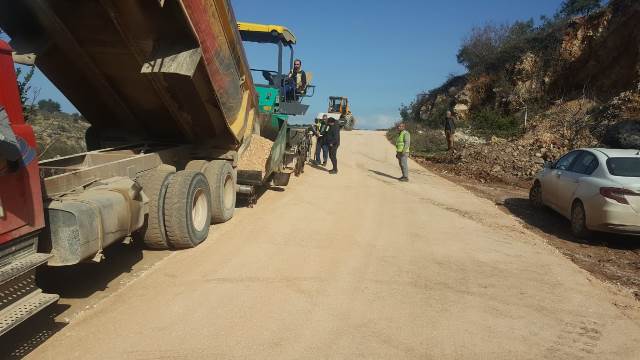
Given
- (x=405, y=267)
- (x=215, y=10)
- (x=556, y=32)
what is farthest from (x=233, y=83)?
(x=556, y=32)

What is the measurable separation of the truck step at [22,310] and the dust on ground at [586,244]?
5.83m

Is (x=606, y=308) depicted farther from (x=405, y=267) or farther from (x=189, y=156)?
(x=189, y=156)

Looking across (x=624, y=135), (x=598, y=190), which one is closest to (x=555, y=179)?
(x=598, y=190)

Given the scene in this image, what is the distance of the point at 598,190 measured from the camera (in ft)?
23.4

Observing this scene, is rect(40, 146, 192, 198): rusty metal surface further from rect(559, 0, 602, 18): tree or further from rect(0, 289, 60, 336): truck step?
rect(559, 0, 602, 18): tree

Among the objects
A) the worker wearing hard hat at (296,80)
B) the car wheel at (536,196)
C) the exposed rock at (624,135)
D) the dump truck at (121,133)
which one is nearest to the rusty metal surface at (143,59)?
the dump truck at (121,133)

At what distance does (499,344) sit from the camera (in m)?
3.89

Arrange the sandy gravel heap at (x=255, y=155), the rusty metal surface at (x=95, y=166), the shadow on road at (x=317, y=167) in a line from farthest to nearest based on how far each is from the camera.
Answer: the shadow on road at (x=317, y=167)
the sandy gravel heap at (x=255, y=155)
the rusty metal surface at (x=95, y=166)

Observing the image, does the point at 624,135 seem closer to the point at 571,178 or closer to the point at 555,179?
the point at 555,179

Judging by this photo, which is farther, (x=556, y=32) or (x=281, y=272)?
(x=556, y=32)

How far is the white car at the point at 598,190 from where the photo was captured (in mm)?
6820

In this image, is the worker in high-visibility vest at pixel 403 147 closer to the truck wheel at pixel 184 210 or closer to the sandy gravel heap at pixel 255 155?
the sandy gravel heap at pixel 255 155

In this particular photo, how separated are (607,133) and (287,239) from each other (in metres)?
11.9

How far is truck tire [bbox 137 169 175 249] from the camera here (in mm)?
5434
